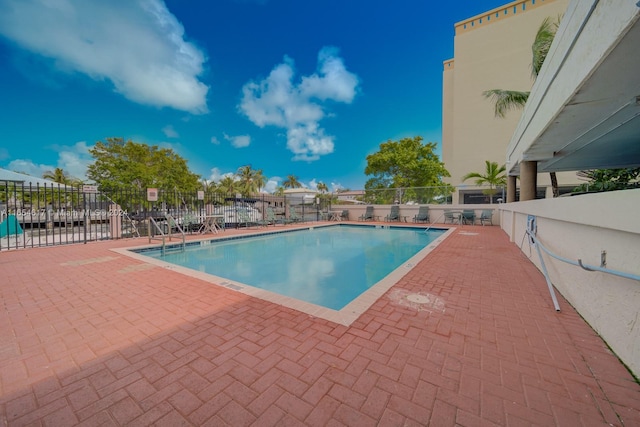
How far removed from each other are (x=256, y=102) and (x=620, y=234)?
80.7 ft

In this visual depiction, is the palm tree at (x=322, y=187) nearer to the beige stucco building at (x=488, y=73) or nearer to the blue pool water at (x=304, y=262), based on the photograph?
the beige stucco building at (x=488, y=73)

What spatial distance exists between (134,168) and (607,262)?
55.4ft

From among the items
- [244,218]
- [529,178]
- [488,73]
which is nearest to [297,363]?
[529,178]

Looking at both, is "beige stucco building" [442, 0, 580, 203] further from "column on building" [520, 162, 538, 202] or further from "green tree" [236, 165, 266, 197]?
"green tree" [236, 165, 266, 197]

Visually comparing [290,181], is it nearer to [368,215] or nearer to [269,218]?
[368,215]

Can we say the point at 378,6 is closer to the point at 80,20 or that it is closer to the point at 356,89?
the point at 356,89

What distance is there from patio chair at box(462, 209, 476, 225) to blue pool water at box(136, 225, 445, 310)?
5.51m

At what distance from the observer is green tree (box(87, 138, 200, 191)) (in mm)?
12836

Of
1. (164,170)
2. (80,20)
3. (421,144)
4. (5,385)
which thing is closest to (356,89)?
(421,144)

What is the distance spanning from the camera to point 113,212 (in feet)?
27.3

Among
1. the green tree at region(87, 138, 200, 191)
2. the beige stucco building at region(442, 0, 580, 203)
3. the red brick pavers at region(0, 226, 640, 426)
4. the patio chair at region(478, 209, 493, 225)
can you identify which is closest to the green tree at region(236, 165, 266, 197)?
the green tree at region(87, 138, 200, 191)

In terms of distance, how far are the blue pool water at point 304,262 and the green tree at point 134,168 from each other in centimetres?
741

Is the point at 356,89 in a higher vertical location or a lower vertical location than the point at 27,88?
higher

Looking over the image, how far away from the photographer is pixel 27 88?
698 inches
